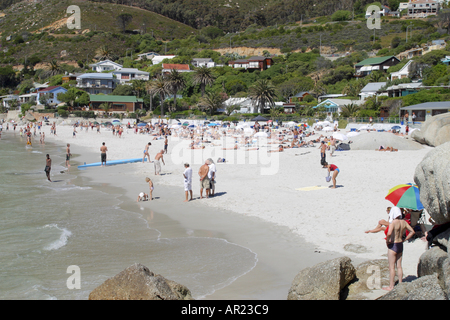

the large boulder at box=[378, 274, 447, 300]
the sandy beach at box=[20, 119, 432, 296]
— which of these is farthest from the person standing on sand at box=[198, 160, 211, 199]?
the large boulder at box=[378, 274, 447, 300]

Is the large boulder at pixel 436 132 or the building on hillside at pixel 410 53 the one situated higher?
the building on hillside at pixel 410 53

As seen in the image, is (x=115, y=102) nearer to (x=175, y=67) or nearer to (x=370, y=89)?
(x=175, y=67)

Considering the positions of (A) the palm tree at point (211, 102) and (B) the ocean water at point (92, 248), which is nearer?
(B) the ocean water at point (92, 248)

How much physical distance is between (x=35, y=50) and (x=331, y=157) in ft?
376

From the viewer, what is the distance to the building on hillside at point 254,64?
8488 cm

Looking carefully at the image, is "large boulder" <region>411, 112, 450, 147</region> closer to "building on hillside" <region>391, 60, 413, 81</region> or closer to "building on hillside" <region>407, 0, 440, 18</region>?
"building on hillside" <region>391, 60, 413, 81</region>

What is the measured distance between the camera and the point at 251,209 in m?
11.3

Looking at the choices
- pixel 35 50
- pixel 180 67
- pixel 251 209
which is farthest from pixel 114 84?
pixel 251 209

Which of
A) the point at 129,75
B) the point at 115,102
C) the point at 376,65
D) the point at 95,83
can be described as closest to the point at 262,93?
the point at 115,102

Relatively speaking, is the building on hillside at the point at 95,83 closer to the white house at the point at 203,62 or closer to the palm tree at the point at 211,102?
the white house at the point at 203,62

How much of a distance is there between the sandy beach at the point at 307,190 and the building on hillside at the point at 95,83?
55.4m

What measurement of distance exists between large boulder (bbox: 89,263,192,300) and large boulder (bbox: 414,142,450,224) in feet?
11.6

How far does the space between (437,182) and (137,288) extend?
398 centimetres

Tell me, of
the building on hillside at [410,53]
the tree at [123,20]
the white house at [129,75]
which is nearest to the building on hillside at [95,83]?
the white house at [129,75]
